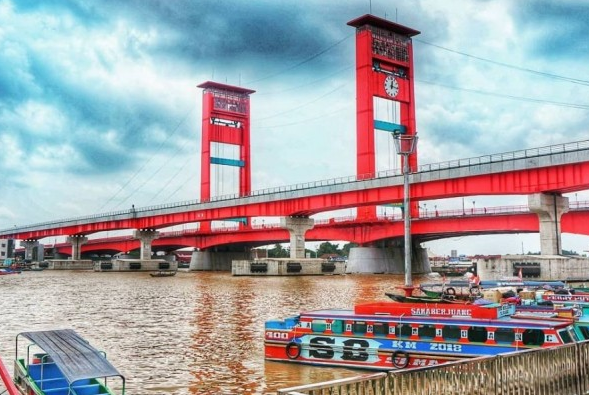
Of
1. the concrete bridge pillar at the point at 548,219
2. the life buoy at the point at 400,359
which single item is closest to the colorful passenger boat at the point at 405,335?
the life buoy at the point at 400,359

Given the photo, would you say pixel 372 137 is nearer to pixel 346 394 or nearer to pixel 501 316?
pixel 501 316

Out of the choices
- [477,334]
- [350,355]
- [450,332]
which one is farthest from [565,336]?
[350,355]

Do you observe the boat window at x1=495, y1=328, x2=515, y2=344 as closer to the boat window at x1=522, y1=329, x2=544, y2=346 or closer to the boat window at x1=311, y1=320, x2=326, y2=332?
the boat window at x1=522, y1=329, x2=544, y2=346

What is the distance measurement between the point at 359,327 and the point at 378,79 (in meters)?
90.0

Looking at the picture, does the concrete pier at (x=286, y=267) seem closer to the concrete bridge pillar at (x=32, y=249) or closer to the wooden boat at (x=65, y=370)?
the wooden boat at (x=65, y=370)

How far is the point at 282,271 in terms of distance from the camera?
302ft

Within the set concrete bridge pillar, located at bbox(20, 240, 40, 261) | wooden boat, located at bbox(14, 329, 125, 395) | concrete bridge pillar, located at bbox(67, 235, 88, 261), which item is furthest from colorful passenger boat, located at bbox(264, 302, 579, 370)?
concrete bridge pillar, located at bbox(20, 240, 40, 261)

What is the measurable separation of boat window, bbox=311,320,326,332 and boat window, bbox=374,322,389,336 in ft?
6.26

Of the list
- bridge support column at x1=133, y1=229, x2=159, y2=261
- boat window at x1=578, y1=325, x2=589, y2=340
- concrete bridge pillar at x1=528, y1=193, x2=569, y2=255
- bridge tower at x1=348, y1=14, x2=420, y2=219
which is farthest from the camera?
bridge support column at x1=133, y1=229, x2=159, y2=261

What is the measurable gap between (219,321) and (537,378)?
79.4 ft

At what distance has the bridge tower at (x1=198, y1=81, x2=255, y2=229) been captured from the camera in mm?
138500

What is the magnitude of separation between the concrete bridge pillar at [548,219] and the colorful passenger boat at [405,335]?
44.4m

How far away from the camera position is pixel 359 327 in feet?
68.0

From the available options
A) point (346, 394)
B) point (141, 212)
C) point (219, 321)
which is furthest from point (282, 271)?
point (346, 394)
